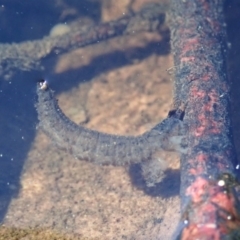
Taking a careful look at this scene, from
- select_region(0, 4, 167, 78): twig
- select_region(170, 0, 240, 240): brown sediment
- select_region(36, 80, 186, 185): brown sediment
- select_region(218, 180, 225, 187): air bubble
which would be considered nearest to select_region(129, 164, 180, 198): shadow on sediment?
select_region(36, 80, 186, 185): brown sediment

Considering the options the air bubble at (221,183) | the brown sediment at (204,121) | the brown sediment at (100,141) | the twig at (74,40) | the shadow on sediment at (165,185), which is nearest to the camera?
the brown sediment at (204,121)

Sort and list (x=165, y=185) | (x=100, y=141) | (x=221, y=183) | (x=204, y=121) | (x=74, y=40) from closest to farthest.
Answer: (x=221, y=183)
(x=204, y=121)
(x=100, y=141)
(x=165, y=185)
(x=74, y=40)

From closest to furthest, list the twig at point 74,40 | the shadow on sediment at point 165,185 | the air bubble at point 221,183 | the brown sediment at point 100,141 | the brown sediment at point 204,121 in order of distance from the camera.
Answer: the brown sediment at point 204,121
the air bubble at point 221,183
the brown sediment at point 100,141
the shadow on sediment at point 165,185
the twig at point 74,40

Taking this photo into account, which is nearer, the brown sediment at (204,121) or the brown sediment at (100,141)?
the brown sediment at (204,121)

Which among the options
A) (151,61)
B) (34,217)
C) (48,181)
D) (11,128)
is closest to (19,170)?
(48,181)

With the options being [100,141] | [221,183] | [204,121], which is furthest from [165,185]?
[221,183]

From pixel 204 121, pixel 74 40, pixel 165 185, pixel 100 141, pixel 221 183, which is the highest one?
pixel 74 40

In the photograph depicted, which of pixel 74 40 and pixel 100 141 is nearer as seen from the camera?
pixel 100 141

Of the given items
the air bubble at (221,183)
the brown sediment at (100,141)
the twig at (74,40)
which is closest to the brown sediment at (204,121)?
the air bubble at (221,183)

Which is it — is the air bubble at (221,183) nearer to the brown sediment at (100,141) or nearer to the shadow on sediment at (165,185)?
the brown sediment at (100,141)

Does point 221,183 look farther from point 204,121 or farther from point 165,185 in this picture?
point 165,185
